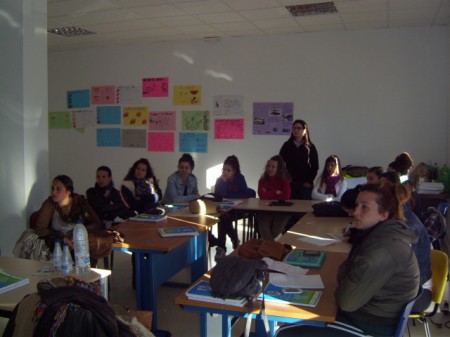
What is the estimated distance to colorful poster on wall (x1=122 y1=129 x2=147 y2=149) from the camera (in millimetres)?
7617

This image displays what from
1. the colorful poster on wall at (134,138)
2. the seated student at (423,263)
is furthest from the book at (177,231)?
the colorful poster on wall at (134,138)

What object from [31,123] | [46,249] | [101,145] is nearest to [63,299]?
[46,249]

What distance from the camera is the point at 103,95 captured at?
7.85 meters

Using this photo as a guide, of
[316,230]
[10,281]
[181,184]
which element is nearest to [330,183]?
[181,184]

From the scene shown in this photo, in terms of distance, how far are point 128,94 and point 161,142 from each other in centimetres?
101

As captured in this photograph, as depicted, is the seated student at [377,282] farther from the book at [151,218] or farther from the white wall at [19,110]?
the white wall at [19,110]

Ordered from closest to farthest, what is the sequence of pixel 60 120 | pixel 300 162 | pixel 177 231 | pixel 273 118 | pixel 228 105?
pixel 177 231
pixel 300 162
pixel 273 118
pixel 228 105
pixel 60 120

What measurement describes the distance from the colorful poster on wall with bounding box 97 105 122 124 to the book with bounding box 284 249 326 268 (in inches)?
219

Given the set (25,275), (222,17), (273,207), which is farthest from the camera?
(222,17)

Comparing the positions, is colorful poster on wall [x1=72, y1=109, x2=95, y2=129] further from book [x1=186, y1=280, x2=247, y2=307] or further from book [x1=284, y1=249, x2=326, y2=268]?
book [x1=186, y1=280, x2=247, y2=307]

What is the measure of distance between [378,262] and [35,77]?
3.30m

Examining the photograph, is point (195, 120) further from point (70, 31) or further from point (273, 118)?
point (70, 31)

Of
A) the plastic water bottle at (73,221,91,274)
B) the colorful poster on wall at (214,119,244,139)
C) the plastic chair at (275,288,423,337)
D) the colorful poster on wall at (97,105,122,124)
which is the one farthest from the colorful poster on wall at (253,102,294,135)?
the plastic chair at (275,288,423,337)

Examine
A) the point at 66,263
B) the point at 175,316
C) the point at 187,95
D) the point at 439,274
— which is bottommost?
the point at 175,316
